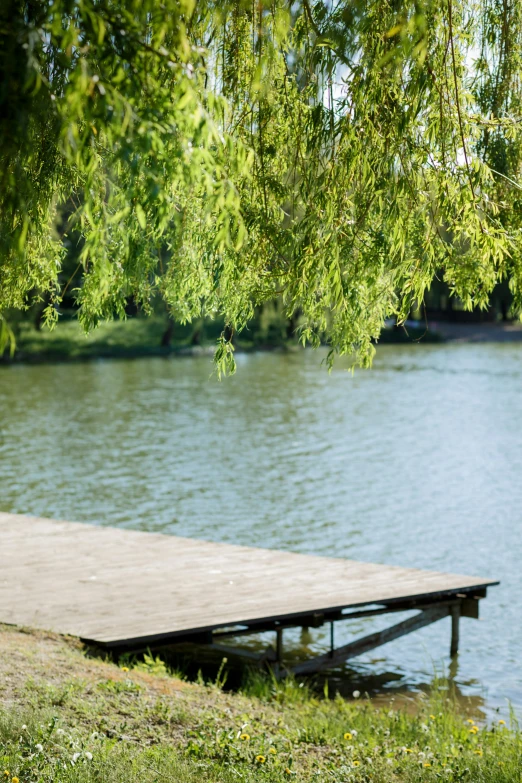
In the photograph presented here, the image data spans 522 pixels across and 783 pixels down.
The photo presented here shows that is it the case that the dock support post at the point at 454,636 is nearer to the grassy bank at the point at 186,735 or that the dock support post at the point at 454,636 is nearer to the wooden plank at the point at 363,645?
the wooden plank at the point at 363,645

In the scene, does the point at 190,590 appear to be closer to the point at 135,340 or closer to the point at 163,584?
the point at 163,584

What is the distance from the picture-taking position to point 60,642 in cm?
673

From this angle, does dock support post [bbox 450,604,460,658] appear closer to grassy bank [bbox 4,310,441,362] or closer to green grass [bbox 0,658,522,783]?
green grass [bbox 0,658,522,783]

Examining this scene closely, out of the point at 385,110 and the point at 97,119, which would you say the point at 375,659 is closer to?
the point at 385,110

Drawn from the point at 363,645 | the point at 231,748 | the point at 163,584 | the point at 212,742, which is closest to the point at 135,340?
the point at 163,584

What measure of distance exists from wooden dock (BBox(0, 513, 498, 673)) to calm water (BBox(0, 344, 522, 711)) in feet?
2.27

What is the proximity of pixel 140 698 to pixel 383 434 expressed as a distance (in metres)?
17.8

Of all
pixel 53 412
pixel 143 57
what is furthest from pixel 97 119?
pixel 53 412

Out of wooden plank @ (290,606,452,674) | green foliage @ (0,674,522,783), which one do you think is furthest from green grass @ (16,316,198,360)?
green foliage @ (0,674,522,783)

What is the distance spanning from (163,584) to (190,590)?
0.28 meters

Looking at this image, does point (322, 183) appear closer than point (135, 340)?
Yes

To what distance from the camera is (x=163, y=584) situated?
8305 mm

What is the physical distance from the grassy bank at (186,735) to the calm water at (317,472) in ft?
7.77

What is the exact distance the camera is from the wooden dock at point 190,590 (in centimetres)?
730
